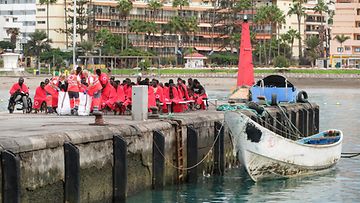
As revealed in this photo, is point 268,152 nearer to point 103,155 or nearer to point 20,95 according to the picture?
point 103,155

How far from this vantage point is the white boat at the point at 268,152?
94.6 feet

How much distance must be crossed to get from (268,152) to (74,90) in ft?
24.2

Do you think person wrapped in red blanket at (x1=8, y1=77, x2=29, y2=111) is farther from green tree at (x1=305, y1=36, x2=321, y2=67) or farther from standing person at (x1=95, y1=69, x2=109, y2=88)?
green tree at (x1=305, y1=36, x2=321, y2=67)

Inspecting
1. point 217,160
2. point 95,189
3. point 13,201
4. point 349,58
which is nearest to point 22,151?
point 13,201

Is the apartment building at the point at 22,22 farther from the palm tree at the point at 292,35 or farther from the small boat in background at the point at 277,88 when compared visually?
the small boat in background at the point at 277,88

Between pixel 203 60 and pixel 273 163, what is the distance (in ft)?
428

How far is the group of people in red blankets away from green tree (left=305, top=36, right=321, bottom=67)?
13830 cm

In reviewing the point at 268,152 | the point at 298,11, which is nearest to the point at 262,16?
the point at 298,11

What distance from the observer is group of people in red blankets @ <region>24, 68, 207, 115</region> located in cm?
3262

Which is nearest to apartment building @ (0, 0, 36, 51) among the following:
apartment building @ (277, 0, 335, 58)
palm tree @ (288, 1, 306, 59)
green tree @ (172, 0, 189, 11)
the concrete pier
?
green tree @ (172, 0, 189, 11)

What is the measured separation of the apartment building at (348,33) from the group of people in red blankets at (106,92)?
13514 cm

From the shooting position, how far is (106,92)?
1339 inches

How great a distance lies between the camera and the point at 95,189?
22.9m

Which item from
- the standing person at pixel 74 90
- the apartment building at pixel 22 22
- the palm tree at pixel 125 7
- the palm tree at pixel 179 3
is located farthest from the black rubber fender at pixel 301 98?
the apartment building at pixel 22 22
